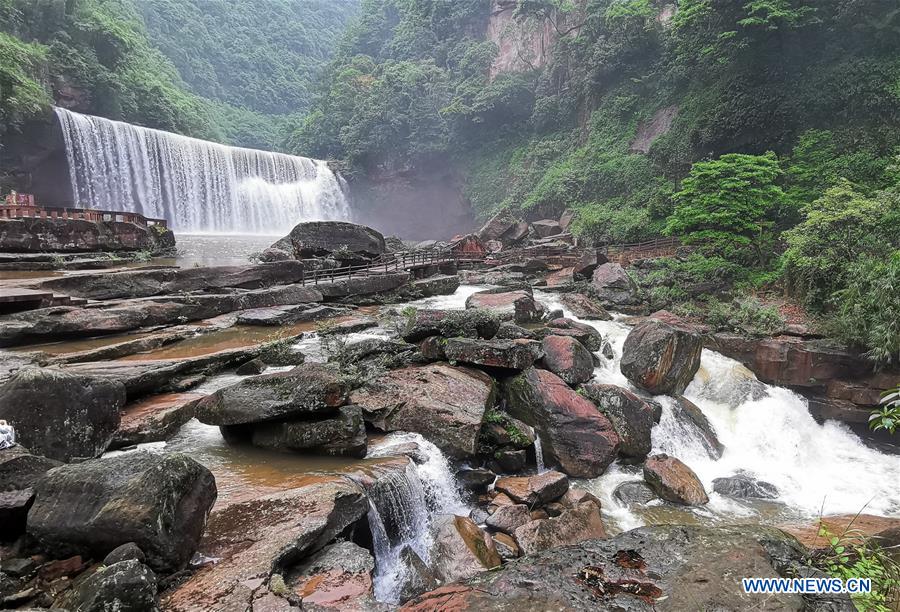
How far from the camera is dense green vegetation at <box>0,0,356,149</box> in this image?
27.4m

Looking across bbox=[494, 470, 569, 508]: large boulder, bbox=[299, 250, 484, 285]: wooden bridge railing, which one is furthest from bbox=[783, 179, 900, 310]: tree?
bbox=[299, 250, 484, 285]: wooden bridge railing

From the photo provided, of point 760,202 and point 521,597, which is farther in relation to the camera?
point 760,202

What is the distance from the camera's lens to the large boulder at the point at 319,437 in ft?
20.0

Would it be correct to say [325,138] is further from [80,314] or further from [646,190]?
[80,314]

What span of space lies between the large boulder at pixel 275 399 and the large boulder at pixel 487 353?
3005 mm

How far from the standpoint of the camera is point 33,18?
28.5 m

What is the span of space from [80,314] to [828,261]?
1939 cm

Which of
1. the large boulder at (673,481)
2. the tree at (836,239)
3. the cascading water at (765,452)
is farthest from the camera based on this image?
the tree at (836,239)

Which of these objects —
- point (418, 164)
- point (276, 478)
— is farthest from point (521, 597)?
point (418, 164)

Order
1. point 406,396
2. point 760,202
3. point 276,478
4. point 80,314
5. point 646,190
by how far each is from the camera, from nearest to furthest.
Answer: point 276,478, point 406,396, point 80,314, point 760,202, point 646,190

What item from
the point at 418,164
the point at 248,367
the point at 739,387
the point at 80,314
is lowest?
the point at 739,387

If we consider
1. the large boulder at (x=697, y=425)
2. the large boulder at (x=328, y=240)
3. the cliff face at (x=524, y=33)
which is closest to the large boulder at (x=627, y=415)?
the large boulder at (x=697, y=425)

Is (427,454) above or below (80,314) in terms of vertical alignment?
below

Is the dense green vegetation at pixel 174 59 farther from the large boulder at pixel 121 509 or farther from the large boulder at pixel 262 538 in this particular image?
the large boulder at pixel 262 538
